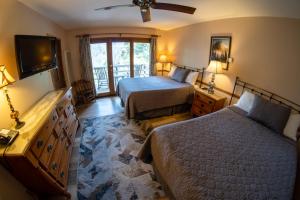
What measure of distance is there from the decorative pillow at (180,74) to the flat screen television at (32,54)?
3.03 m

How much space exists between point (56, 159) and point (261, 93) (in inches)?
130

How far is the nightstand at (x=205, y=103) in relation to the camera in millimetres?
3204

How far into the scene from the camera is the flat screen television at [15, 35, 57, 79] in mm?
1898

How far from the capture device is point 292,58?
7.28 feet

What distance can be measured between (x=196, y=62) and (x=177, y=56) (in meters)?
1.02

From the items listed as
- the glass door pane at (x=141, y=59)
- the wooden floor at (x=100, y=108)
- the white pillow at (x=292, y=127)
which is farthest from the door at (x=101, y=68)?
the white pillow at (x=292, y=127)

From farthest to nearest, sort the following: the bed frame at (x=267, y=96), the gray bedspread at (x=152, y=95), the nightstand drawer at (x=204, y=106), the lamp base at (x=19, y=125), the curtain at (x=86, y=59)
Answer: the curtain at (x=86, y=59), the gray bedspread at (x=152, y=95), the nightstand drawer at (x=204, y=106), the bed frame at (x=267, y=96), the lamp base at (x=19, y=125)

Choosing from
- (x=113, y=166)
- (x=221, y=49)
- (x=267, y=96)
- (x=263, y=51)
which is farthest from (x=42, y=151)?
(x=221, y=49)

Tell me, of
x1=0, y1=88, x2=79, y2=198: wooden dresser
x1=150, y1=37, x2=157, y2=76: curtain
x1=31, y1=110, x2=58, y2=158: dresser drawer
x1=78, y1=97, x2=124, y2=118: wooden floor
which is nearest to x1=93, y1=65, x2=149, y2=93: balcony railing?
x1=150, y1=37, x2=157, y2=76: curtain

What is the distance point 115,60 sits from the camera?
5238mm

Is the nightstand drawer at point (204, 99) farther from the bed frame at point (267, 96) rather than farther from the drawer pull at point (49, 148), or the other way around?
the drawer pull at point (49, 148)

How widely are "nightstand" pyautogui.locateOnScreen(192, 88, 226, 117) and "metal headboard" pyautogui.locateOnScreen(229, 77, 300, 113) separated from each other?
0.29 metres

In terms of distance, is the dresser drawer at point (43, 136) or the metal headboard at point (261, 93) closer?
the dresser drawer at point (43, 136)

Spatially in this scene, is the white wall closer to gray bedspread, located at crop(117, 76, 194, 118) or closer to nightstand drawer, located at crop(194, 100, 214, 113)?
nightstand drawer, located at crop(194, 100, 214, 113)
